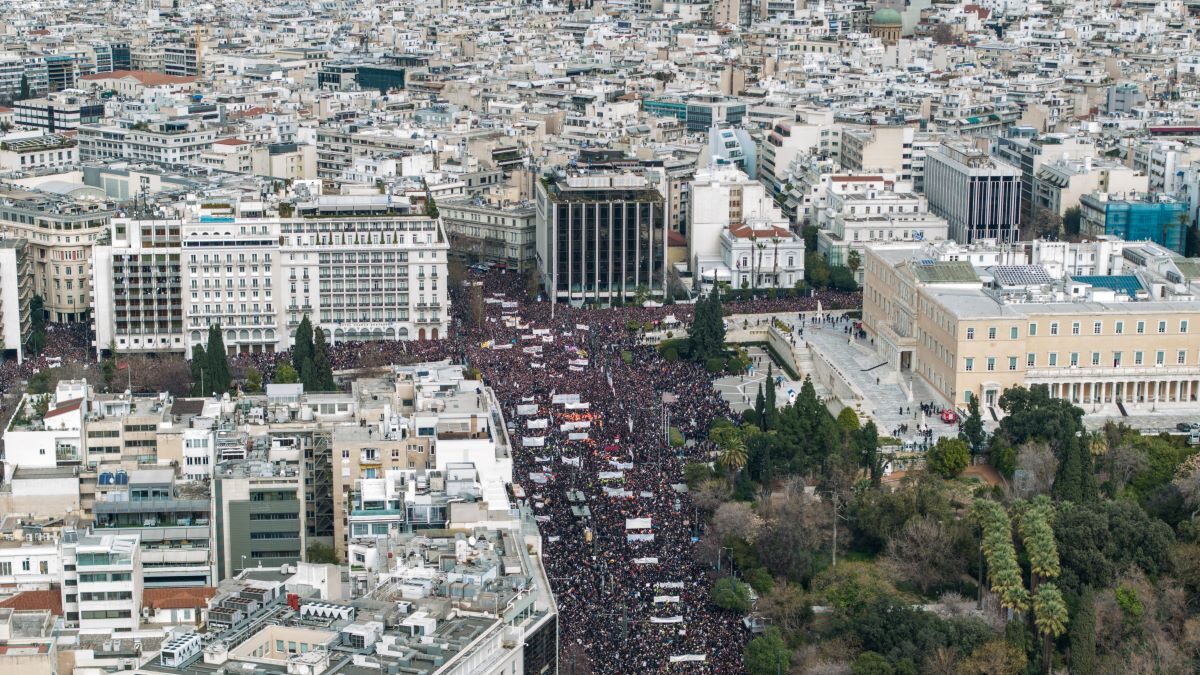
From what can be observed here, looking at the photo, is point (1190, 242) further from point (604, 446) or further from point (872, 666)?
point (872, 666)

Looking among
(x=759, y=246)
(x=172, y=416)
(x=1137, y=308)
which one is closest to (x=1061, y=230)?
(x=759, y=246)

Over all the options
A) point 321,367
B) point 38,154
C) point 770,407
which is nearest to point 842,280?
point 770,407

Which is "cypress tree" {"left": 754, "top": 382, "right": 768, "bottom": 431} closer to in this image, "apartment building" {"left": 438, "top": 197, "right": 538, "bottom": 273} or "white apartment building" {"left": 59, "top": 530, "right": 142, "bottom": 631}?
"white apartment building" {"left": 59, "top": 530, "right": 142, "bottom": 631}

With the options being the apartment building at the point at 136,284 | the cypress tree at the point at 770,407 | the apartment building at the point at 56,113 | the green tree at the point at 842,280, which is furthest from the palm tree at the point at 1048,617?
the apartment building at the point at 56,113

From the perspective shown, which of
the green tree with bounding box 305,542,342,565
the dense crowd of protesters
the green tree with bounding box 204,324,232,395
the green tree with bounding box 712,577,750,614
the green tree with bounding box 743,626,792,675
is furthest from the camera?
the green tree with bounding box 204,324,232,395

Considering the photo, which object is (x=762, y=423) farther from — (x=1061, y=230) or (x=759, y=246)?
(x=1061, y=230)

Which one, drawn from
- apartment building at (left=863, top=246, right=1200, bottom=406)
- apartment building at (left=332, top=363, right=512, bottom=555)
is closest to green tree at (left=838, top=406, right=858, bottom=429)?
apartment building at (left=863, top=246, right=1200, bottom=406)
